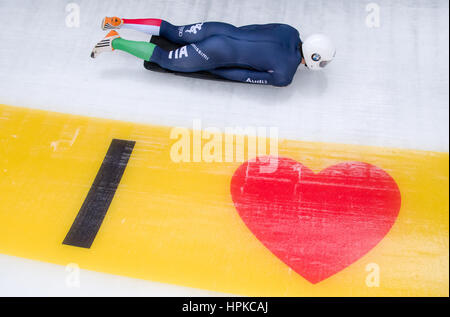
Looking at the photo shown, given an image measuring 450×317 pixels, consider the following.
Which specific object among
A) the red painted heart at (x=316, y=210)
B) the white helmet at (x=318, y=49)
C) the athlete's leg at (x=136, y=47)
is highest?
the athlete's leg at (x=136, y=47)

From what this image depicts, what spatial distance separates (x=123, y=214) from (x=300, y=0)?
257 centimetres

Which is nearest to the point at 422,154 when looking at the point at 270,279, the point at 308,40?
the point at 308,40

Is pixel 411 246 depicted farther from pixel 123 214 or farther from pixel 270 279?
pixel 123 214

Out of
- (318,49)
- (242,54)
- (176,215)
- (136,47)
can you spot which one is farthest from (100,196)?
(318,49)

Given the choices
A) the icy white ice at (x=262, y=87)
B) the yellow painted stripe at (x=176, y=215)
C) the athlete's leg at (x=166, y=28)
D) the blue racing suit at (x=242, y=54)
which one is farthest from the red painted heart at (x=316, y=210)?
the athlete's leg at (x=166, y=28)

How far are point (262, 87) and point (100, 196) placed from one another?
5.13 feet

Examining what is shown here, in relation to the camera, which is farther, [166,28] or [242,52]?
[166,28]

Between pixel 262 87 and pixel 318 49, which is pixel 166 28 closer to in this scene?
pixel 262 87

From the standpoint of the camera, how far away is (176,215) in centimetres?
278

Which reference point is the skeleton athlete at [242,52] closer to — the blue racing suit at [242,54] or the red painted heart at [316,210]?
the blue racing suit at [242,54]

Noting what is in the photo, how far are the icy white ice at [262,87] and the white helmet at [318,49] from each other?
12.9 inches

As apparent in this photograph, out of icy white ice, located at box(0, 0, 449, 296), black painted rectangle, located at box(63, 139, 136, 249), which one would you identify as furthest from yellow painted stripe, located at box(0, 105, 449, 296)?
icy white ice, located at box(0, 0, 449, 296)

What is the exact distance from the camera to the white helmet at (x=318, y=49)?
9.73 ft

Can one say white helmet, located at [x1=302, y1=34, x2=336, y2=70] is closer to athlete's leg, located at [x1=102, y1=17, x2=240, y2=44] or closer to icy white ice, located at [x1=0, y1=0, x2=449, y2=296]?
icy white ice, located at [x1=0, y1=0, x2=449, y2=296]
